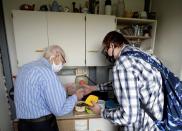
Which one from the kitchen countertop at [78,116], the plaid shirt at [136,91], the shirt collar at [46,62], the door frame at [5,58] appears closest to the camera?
the plaid shirt at [136,91]

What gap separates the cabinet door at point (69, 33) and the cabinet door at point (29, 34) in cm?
9

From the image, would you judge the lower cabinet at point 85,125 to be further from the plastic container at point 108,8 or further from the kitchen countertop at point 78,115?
the plastic container at point 108,8

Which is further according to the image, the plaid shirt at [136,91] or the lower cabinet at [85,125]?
the lower cabinet at [85,125]

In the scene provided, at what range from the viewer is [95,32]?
183cm

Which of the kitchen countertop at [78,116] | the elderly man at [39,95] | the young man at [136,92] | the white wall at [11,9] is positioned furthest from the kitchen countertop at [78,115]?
the white wall at [11,9]

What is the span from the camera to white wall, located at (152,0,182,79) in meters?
1.80

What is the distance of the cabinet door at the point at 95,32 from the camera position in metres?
1.80

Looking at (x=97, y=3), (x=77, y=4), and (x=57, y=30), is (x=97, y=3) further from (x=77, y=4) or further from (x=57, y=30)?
(x=57, y=30)

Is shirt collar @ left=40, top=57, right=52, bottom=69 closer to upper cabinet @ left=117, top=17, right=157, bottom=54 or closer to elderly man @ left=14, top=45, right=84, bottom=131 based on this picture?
elderly man @ left=14, top=45, right=84, bottom=131

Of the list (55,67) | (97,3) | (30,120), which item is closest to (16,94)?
(30,120)

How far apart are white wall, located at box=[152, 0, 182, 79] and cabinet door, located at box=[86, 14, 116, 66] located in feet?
2.42

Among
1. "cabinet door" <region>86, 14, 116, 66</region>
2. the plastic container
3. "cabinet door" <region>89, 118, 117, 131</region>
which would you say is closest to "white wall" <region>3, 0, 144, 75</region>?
the plastic container

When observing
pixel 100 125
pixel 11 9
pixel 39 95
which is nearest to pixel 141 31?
pixel 100 125

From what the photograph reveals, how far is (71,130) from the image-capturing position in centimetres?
159
